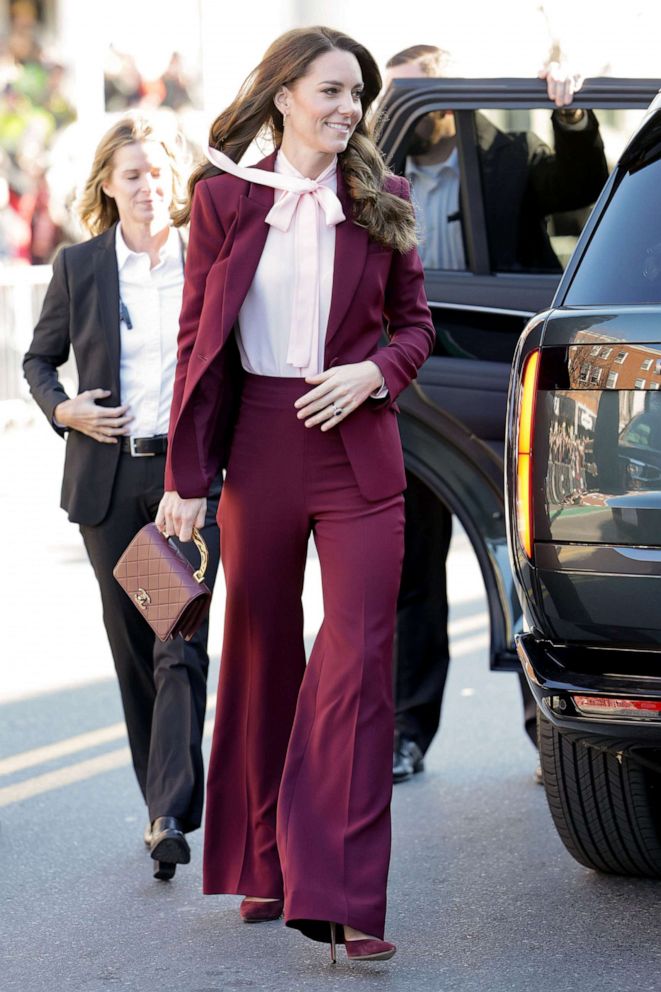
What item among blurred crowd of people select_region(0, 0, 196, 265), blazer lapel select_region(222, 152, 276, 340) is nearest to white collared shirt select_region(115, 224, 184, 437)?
blazer lapel select_region(222, 152, 276, 340)

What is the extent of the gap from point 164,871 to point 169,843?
11cm

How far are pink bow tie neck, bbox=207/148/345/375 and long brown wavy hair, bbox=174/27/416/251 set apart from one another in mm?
76

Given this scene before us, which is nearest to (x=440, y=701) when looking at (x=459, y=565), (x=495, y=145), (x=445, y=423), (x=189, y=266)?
(x=445, y=423)

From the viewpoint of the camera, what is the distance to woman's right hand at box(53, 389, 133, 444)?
191 inches

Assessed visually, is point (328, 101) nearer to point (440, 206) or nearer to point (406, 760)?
point (440, 206)

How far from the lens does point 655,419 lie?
348 cm

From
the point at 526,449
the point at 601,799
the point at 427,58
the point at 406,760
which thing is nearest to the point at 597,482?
the point at 526,449

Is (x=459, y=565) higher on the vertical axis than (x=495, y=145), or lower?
lower

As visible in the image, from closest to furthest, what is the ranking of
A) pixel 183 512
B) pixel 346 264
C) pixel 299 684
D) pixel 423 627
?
1. pixel 346 264
2. pixel 183 512
3. pixel 299 684
4. pixel 423 627

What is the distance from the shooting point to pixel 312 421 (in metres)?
3.90

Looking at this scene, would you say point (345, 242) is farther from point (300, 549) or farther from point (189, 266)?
point (300, 549)

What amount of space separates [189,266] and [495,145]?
1.57m

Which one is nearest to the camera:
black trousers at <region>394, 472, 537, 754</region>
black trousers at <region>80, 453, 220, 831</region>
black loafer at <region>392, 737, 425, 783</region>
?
black trousers at <region>80, 453, 220, 831</region>

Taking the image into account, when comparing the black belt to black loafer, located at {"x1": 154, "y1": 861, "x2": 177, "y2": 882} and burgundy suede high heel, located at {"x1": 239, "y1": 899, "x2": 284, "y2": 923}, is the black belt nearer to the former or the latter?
black loafer, located at {"x1": 154, "y1": 861, "x2": 177, "y2": 882}
